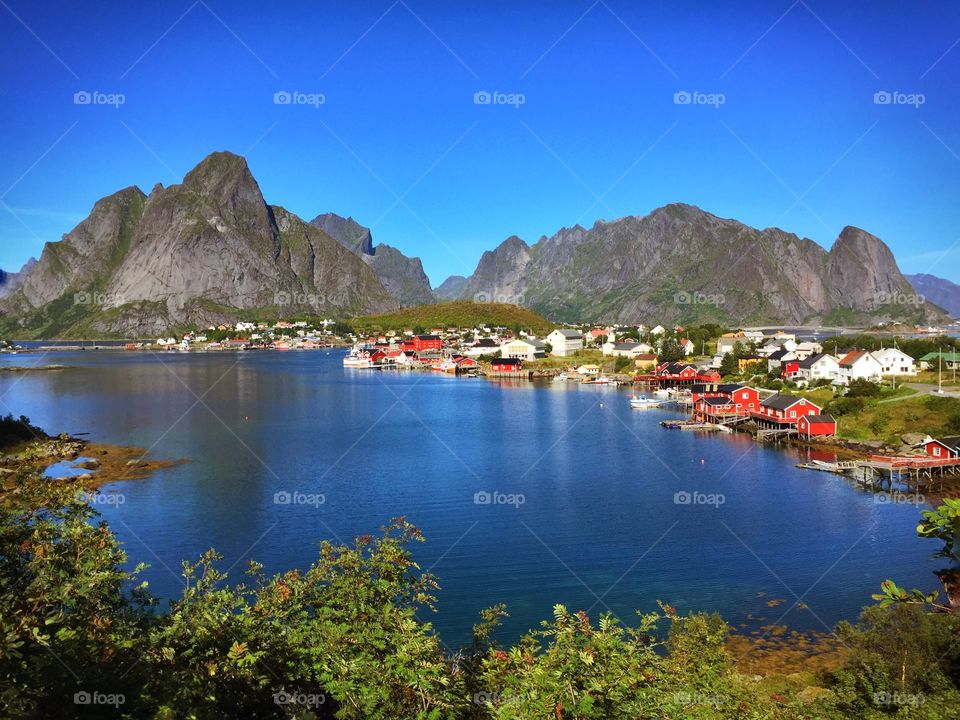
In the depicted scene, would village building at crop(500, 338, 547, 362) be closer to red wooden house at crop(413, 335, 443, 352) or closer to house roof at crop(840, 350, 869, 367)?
red wooden house at crop(413, 335, 443, 352)

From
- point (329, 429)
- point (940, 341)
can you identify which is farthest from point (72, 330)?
point (940, 341)

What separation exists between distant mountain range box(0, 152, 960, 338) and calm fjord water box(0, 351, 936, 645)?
87.4 m

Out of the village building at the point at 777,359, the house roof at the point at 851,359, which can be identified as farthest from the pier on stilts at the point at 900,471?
the village building at the point at 777,359

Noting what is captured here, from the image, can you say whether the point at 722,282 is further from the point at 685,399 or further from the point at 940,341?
the point at 685,399

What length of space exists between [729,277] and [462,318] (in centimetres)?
8623

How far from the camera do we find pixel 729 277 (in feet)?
501

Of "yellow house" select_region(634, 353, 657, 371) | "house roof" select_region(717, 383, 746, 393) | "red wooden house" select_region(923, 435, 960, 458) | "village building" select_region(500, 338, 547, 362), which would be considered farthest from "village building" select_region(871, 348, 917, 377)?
"village building" select_region(500, 338, 547, 362)

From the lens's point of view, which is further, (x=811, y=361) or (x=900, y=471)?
(x=811, y=361)

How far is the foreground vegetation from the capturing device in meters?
3.85

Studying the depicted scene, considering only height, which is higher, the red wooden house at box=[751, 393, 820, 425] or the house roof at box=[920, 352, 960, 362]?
the house roof at box=[920, 352, 960, 362]

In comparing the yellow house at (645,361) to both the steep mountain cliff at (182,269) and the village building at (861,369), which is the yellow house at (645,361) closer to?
the village building at (861,369)

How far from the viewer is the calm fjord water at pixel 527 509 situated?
11.1m

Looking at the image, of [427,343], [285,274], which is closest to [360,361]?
[427,343]

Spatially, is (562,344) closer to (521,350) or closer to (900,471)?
(521,350)
